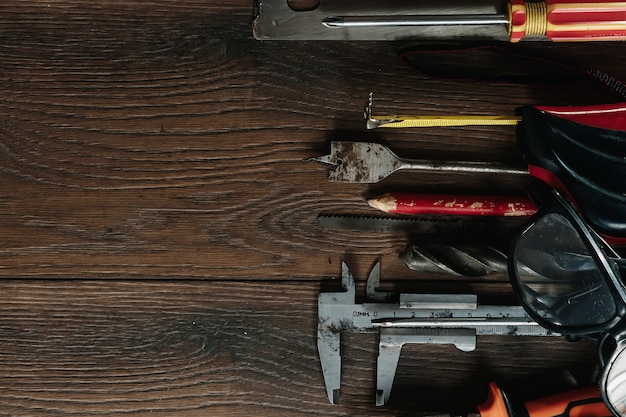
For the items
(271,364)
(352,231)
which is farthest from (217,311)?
(352,231)

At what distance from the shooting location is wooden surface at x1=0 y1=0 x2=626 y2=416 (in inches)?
38.7

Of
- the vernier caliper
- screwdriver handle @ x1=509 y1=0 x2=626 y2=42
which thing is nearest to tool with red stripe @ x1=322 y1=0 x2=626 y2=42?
screwdriver handle @ x1=509 y1=0 x2=626 y2=42

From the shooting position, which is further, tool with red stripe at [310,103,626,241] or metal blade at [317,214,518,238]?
metal blade at [317,214,518,238]

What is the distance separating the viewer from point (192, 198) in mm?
998

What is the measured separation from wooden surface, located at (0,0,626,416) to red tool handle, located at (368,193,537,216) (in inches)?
1.5

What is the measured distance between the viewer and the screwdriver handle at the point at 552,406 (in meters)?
0.98

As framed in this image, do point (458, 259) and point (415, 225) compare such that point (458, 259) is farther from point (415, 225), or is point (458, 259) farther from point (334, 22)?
point (334, 22)

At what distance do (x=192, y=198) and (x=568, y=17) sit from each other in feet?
1.92

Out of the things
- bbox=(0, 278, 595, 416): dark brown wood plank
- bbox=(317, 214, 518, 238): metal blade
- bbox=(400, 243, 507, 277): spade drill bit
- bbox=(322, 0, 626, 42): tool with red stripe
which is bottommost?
bbox=(0, 278, 595, 416): dark brown wood plank

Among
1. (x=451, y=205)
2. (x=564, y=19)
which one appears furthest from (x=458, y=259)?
(x=564, y=19)

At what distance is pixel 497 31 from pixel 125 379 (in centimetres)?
77

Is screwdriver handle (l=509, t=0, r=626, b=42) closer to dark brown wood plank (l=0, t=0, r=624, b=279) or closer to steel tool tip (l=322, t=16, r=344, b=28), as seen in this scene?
dark brown wood plank (l=0, t=0, r=624, b=279)

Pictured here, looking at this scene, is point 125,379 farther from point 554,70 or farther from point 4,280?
point 554,70

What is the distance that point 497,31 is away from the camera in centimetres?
98
